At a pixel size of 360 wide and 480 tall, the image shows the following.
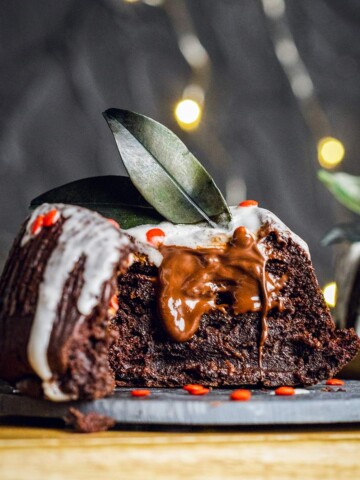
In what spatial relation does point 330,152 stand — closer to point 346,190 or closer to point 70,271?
point 346,190

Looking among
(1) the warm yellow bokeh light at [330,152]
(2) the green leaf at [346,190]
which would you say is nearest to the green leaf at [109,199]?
(2) the green leaf at [346,190]

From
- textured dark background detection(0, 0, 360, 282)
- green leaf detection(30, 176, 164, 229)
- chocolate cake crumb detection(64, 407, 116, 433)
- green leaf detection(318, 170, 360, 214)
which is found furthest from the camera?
textured dark background detection(0, 0, 360, 282)

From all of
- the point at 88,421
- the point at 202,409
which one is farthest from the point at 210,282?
the point at 88,421

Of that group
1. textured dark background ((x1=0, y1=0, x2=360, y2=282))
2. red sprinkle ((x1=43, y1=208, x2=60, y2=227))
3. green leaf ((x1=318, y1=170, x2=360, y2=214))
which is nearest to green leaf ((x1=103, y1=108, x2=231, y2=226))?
red sprinkle ((x1=43, y1=208, x2=60, y2=227))

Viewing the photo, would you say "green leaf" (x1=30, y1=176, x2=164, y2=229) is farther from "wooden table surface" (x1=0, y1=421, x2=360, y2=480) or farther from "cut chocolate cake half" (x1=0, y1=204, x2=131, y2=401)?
"wooden table surface" (x1=0, y1=421, x2=360, y2=480)

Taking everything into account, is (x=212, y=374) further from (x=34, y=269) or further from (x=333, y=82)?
(x=333, y=82)

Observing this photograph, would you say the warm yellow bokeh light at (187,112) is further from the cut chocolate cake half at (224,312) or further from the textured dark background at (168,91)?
the cut chocolate cake half at (224,312)
